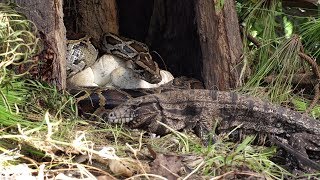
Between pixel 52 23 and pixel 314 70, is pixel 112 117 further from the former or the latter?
pixel 314 70

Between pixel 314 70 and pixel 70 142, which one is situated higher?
pixel 314 70

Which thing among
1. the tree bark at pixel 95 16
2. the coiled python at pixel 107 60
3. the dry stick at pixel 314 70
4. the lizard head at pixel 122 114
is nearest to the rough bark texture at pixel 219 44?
the coiled python at pixel 107 60

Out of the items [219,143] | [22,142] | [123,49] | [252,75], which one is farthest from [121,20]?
[22,142]

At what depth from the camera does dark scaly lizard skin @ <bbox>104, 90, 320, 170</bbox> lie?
16.7 feet

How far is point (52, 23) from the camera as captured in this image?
197 inches

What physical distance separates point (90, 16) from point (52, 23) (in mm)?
2208

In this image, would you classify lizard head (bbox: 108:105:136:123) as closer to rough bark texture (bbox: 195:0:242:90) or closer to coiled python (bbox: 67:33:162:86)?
coiled python (bbox: 67:33:162:86)

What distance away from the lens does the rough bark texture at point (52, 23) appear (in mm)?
4918

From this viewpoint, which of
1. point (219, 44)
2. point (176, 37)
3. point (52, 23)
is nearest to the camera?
point (52, 23)

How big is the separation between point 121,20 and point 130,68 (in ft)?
4.34

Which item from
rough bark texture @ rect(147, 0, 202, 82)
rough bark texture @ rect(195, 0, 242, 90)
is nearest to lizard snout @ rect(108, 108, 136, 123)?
rough bark texture @ rect(195, 0, 242, 90)

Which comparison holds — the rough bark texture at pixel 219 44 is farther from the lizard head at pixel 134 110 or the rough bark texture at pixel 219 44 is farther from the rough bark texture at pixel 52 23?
the rough bark texture at pixel 52 23

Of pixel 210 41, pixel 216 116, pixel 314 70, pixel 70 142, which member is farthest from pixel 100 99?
pixel 314 70

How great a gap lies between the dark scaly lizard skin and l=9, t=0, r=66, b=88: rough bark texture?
58 centimetres
